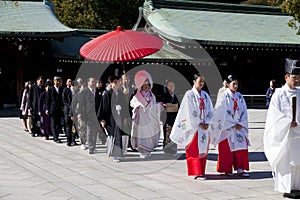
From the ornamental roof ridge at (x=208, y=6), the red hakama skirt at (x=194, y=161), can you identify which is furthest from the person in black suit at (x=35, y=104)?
the ornamental roof ridge at (x=208, y=6)

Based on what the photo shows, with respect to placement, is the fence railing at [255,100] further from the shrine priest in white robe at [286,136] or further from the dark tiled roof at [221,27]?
the shrine priest in white robe at [286,136]

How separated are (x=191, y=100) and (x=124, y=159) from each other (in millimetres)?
2467

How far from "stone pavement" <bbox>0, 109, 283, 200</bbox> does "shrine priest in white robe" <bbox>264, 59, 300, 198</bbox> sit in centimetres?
29

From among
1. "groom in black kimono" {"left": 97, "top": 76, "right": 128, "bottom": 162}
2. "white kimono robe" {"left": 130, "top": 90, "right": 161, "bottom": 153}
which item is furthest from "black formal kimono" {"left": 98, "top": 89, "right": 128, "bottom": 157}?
"white kimono robe" {"left": 130, "top": 90, "right": 161, "bottom": 153}

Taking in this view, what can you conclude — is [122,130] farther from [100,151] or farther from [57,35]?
[57,35]

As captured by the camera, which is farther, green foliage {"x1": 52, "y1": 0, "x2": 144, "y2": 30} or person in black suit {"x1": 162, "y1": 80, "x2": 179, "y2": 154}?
green foliage {"x1": 52, "y1": 0, "x2": 144, "y2": 30}

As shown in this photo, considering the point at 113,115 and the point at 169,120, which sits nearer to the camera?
the point at 113,115

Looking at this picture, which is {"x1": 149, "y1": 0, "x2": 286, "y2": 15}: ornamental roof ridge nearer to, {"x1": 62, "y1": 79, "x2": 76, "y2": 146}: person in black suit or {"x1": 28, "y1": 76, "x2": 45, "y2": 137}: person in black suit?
{"x1": 28, "y1": 76, "x2": 45, "y2": 137}: person in black suit

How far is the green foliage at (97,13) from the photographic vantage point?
33.5 meters

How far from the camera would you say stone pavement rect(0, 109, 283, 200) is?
6.85m

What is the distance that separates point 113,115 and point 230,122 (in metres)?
2.79

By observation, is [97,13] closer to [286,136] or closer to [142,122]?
[142,122]

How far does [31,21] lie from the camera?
72.9 feet

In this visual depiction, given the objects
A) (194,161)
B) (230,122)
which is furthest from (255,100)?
(194,161)
